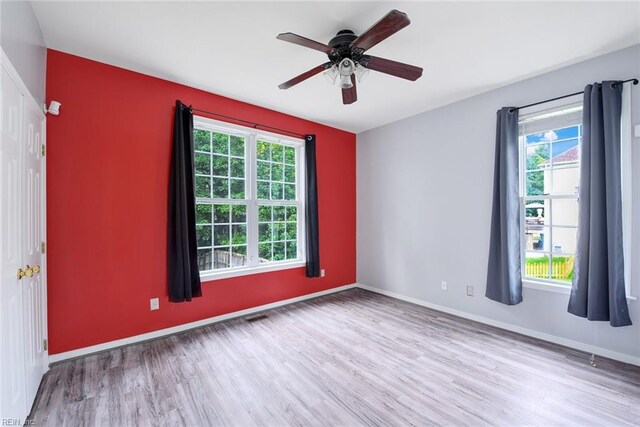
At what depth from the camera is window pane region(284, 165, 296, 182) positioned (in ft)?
13.3

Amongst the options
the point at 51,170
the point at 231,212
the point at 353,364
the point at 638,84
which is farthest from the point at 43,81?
the point at 638,84

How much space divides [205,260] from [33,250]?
1.47m

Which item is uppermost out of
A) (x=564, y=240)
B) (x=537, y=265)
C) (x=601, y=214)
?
(x=601, y=214)

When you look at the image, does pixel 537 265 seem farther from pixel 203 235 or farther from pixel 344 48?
pixel 203 235

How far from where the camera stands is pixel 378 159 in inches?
175

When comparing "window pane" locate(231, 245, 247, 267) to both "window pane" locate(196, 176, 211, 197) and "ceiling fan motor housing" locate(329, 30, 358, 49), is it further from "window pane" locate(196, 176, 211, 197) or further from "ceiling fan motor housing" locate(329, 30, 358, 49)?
"ceiling fan motor housing" locate(329, 30, 358, 49)

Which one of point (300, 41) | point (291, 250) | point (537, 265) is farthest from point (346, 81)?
point (537, 265)

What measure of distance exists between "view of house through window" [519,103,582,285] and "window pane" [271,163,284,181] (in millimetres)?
2884

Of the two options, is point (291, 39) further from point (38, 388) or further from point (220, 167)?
point (38, 388)

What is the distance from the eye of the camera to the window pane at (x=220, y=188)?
3.31 meters

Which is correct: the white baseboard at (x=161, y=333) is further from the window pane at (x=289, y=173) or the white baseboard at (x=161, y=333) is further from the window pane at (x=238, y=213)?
the window pane at (x=289, y=173)

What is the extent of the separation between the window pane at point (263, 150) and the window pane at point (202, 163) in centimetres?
67

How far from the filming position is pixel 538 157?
292cm

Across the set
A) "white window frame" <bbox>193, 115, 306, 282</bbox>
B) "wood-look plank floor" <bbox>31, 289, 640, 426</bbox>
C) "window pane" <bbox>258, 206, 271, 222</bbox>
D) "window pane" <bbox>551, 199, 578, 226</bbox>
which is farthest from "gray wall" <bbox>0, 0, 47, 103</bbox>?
"window pane" <bbox>551, 199, 578, 226</bbox>
